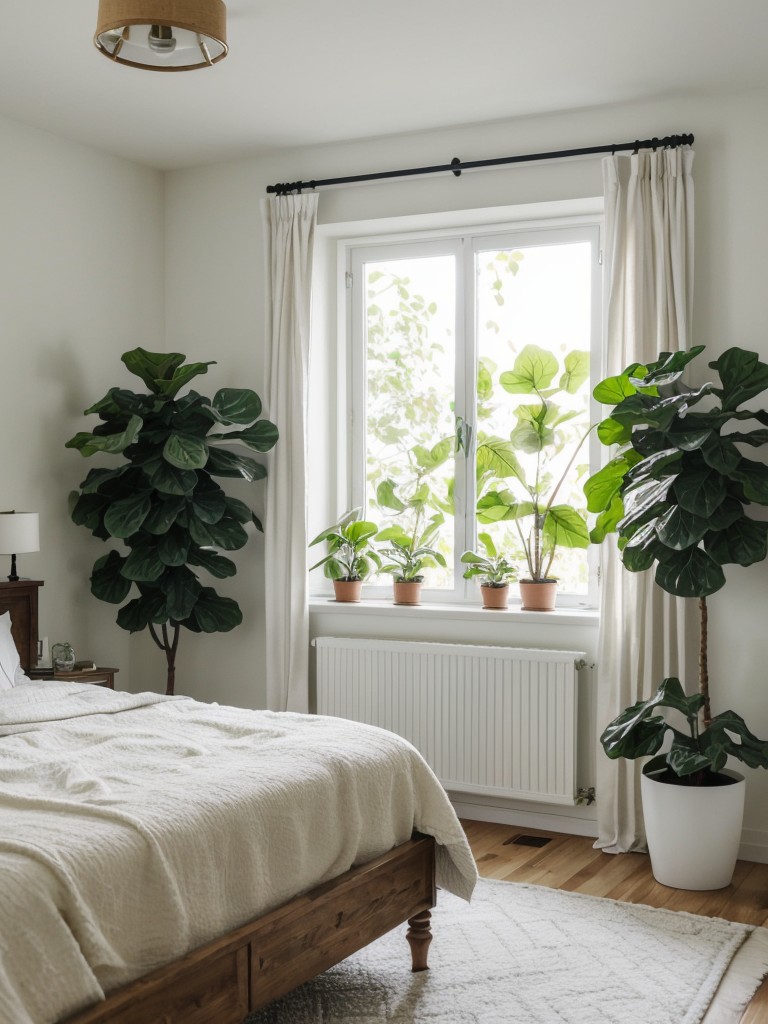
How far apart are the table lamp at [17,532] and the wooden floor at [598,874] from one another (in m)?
2.13

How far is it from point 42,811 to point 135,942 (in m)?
0.36

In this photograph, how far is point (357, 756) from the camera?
281 centimetres

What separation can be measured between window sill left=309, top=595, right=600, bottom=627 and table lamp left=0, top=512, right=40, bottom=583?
1.32 meters

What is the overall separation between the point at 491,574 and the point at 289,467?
103 cm

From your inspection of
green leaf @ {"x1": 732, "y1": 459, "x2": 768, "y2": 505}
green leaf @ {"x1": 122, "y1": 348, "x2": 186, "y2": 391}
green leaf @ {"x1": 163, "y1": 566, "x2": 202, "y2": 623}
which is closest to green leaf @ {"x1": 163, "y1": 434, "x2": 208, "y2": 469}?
green leaf @ {"x1": 122, "y1": 348, "x2": 186, "y2": 391}

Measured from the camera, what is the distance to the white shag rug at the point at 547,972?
9.02 ft

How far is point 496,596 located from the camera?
4.59 meters

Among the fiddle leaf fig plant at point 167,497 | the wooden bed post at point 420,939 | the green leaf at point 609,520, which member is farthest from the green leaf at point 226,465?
the wooden bed post at point 420,939

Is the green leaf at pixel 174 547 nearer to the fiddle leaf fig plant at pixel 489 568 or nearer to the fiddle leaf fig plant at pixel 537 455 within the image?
the fiddle leaf fig plant at pixel 489 568

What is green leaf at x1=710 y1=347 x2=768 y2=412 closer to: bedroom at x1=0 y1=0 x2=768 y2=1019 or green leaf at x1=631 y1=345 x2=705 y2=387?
green leaf at x1=631 y1=345 x2=705 y2=387

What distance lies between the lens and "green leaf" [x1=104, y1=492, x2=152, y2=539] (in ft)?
14.4

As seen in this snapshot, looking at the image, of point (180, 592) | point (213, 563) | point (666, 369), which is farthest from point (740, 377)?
point (180, 592)

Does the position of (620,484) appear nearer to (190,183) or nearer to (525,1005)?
(525,1005)

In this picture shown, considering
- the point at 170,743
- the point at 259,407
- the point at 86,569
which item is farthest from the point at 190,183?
the point at 170,743
